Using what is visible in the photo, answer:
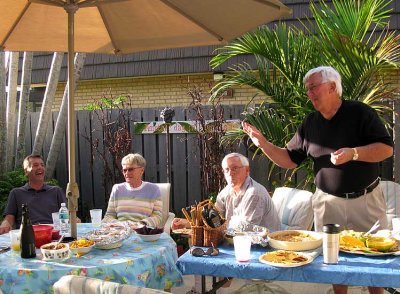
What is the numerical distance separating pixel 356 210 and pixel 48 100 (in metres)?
4.89

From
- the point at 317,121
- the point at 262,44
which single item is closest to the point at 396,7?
the point at 262,44

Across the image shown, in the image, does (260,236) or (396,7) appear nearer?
(260,236)

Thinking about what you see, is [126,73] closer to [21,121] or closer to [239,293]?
[21,121]

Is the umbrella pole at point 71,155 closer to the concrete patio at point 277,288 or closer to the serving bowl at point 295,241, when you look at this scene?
the serving bowl at point 295,241

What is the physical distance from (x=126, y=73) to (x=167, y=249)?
5717 millimetres

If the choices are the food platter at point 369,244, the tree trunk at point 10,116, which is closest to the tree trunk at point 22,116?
the tree trunk at point 10,116

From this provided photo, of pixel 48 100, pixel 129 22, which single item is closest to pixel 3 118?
pixel 48 100

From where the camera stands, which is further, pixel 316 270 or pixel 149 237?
pixel 149 237

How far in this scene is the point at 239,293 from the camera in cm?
408

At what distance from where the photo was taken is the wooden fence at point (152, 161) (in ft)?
20.9

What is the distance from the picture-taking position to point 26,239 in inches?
104

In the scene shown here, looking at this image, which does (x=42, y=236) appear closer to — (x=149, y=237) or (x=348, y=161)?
(x=149, y=237)

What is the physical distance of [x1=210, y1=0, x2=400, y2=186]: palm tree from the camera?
4.45m

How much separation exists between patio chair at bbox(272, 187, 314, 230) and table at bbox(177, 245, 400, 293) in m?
1.20
